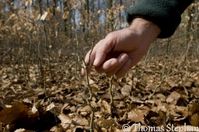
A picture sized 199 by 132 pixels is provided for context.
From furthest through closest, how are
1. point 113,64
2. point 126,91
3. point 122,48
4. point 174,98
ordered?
point 126,91, point 174,98, point 122,48, point 113,64

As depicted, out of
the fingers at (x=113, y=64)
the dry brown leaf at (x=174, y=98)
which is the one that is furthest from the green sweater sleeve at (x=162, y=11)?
the dry brown leaf at (x=174, y=98)

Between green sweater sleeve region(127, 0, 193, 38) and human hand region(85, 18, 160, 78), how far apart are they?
1.1 inches

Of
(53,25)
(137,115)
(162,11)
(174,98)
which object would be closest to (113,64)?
(162,11)

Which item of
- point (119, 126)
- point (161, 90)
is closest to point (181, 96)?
point (161, 90)

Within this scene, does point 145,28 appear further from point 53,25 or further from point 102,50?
point 53,25

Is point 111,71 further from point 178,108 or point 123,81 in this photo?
point 123,81

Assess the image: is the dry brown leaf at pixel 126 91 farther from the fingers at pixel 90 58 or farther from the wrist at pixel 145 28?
the fingers at pixel 90 58

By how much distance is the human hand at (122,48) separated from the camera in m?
1.54

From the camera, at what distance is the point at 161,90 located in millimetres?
2900

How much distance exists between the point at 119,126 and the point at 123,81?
82.4 inches

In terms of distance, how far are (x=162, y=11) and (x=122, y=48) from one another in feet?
0.81

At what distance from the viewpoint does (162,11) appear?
1.70 meters

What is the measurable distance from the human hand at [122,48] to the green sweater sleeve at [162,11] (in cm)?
3

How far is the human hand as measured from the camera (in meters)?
1.54
